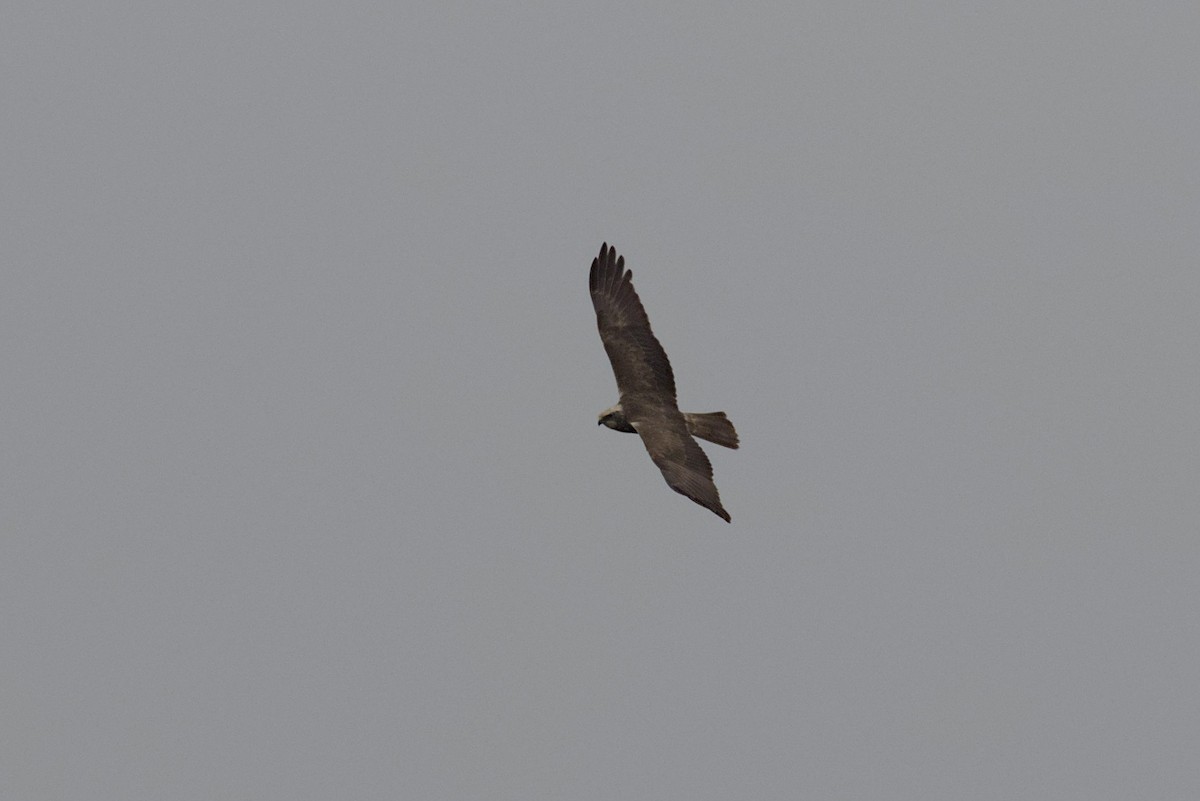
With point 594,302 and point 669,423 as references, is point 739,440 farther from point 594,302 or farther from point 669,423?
point 594,302

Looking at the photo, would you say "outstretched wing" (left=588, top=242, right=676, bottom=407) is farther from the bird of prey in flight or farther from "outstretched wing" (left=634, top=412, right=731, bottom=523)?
"outstretched wing" (left=634, top=412, right=731, bottom=523)

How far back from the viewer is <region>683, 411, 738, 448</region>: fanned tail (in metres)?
28.4

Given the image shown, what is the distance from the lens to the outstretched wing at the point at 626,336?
94.3ft

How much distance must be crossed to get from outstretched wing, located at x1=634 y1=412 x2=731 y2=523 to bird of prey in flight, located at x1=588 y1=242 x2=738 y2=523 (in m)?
0.02

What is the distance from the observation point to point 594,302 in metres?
29.2

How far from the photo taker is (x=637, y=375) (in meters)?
28.8

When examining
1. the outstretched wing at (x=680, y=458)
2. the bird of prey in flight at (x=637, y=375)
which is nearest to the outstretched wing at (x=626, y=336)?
the bird of prey in flight at (x=637, y=375)

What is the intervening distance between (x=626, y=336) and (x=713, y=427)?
2080 millimetres

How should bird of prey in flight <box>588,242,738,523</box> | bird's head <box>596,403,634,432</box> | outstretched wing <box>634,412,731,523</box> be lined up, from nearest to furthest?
outstretched wing <box>634,412,731,523</box> < bird of prey in flight <box>588,242,738,523</box> < bird's head <box>596,403,634,432</box>

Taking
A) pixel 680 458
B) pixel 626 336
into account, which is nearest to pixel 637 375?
pixel 626 336

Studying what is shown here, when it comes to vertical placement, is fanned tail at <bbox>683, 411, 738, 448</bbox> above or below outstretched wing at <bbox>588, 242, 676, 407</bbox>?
below

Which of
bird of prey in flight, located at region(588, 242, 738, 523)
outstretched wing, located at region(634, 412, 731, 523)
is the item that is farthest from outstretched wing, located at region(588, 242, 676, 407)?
outstretched wing, located at region(634, 412, 731, 523)

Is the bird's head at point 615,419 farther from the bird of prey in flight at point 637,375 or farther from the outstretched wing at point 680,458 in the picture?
the outstretched wing at point 680,458

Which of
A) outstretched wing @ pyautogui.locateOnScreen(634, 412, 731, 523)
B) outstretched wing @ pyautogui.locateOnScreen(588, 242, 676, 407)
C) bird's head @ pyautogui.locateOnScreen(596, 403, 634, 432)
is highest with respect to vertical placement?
outstretched wing @ pyautogui.locateOnScreen(588, 242, 676, 407)
